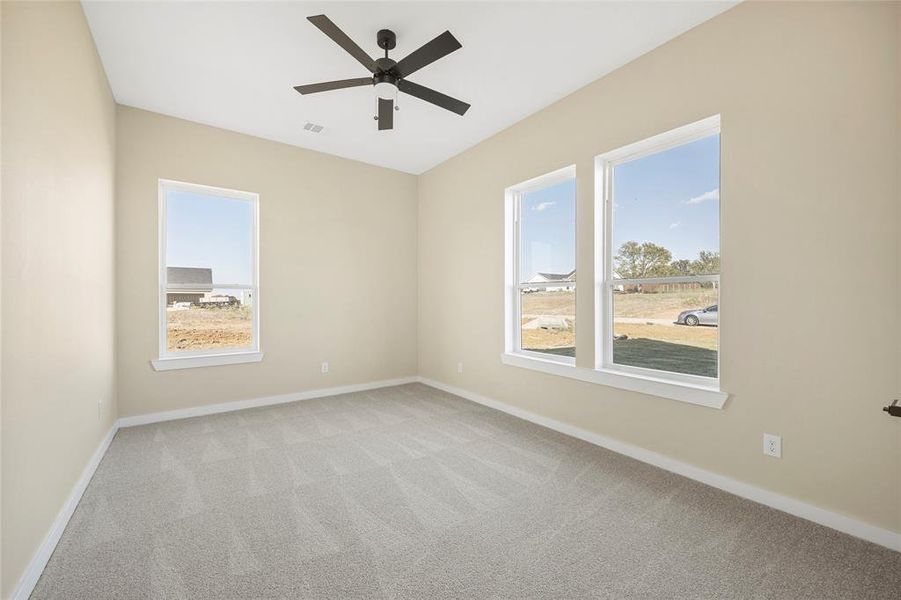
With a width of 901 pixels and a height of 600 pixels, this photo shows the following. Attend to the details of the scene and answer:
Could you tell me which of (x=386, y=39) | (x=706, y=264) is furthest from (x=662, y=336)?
(x=386, y=39)

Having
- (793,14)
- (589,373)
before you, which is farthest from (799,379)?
(793,14)

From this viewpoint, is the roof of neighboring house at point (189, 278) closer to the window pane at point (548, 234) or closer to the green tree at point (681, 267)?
the window pane at point (548, 234)

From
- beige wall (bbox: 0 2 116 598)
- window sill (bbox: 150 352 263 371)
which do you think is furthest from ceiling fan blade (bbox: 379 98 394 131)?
window sill (bbox: 150 352 263 371)

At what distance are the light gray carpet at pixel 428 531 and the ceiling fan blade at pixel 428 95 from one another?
8.57ft

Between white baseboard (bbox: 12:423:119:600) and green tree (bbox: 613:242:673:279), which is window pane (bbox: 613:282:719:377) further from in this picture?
white baseboard (bbox: 12:423:119:600)

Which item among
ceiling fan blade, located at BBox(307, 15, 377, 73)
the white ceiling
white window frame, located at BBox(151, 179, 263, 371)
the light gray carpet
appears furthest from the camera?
white window frame, located at BBox(151, 179, 263, 371)

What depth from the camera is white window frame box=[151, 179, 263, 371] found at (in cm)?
388

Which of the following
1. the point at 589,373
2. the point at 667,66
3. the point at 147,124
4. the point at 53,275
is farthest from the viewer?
the point at 147,124

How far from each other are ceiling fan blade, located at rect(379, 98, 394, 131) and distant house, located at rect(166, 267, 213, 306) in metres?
2.60

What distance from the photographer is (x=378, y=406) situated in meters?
4.40

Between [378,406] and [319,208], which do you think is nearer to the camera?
[378,406]

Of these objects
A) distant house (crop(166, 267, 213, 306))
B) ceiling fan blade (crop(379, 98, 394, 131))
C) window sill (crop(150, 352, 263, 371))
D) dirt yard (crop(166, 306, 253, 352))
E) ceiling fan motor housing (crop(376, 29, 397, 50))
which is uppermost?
ceiling fan motor housing (crop(376, 29, 397, 50))

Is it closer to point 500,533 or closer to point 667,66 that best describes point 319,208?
point 667,66

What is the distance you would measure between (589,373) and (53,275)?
351 cm
